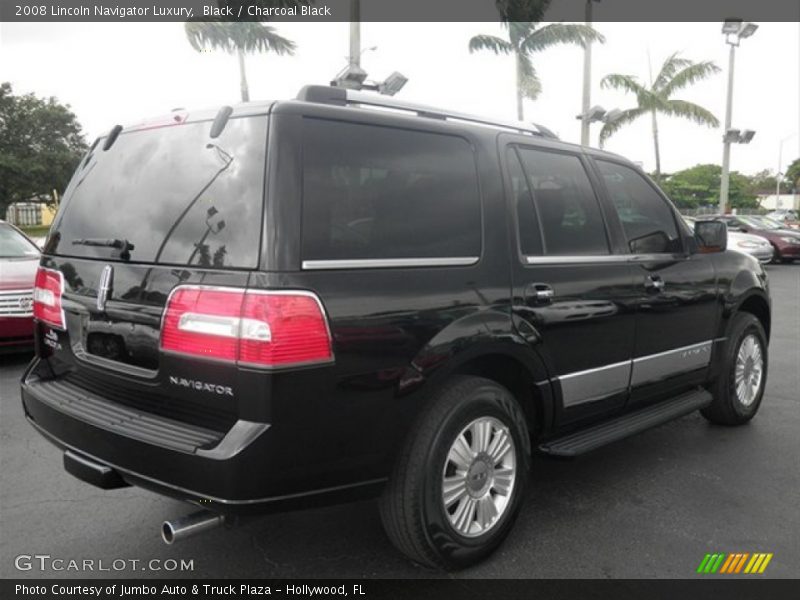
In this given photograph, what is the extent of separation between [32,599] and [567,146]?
10.7 ft

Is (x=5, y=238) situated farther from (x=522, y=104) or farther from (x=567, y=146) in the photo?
(x=522, y=104)

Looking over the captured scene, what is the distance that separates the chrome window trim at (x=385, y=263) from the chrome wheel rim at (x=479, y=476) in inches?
26.4

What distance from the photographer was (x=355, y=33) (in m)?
12.5

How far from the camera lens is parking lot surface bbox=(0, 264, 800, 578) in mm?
3045

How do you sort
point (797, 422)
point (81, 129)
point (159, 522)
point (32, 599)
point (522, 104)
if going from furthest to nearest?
1. point (81, 129)
2. point (522, 104)
3. point (797, 422)
4. point (159, 522)
5. point (32, 599)

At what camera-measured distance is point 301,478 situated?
96.5 inches

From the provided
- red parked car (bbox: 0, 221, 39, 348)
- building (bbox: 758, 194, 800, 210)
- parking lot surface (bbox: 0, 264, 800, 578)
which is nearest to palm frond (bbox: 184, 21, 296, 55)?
red parked car (bbox: 0, 221, 39, 348)

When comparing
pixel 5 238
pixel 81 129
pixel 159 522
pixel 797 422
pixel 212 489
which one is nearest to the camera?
pixel 212 489

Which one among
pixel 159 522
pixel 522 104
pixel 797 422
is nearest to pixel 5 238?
pixel 159 522

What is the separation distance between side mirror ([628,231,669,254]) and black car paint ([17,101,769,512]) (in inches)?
24.7

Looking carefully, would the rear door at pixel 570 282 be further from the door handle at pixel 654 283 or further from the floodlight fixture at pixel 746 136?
the floodlight fixture at pixel 746 136

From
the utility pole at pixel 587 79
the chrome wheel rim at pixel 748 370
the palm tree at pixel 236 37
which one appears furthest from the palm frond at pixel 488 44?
the chrome wheel rim at pixel 748 370

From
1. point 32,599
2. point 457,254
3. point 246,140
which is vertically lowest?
point 32,599

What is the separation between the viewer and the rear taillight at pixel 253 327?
2338 mm
